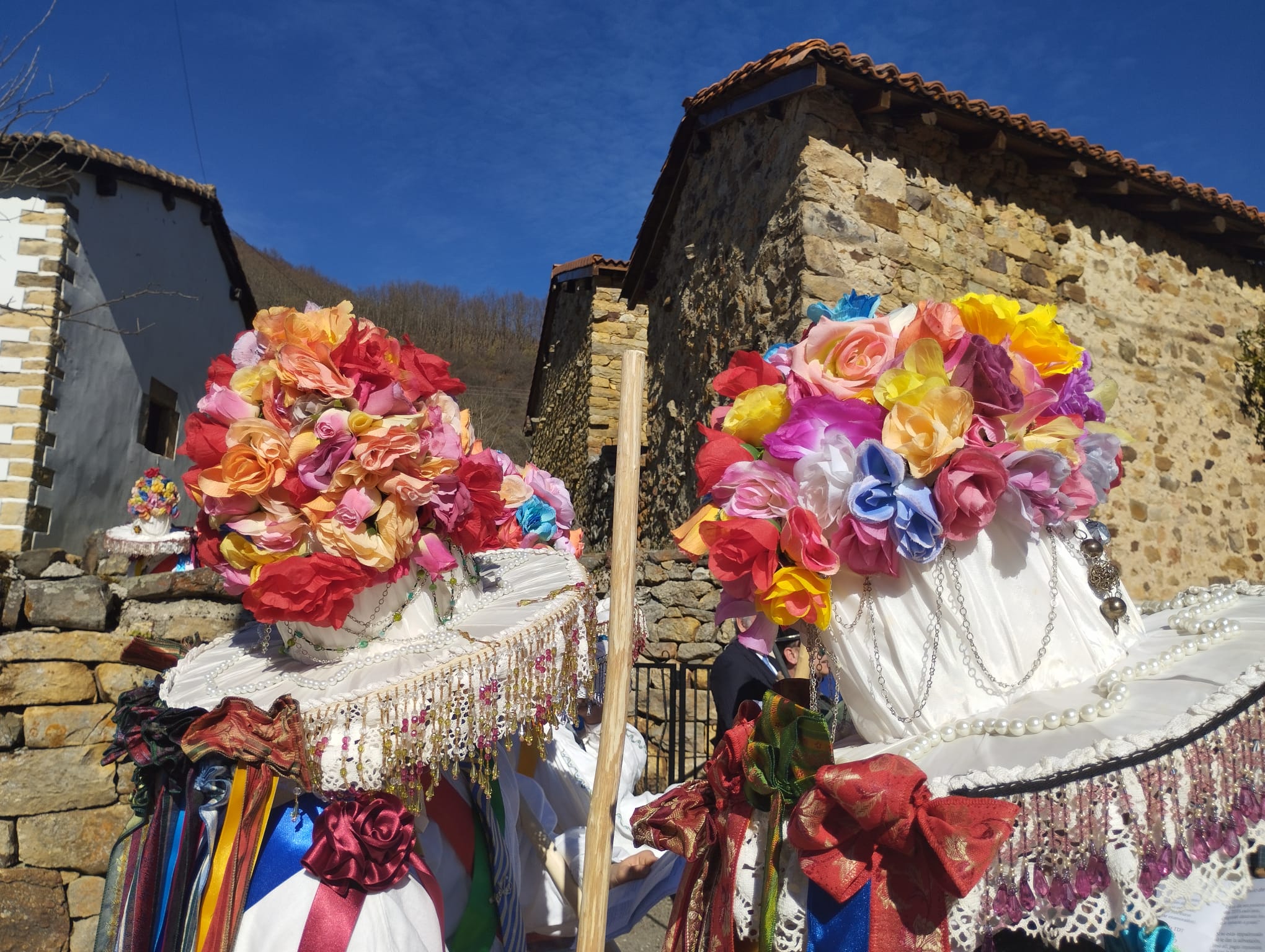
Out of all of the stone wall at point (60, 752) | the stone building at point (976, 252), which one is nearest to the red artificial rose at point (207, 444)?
the stone wall at point (60, 752)

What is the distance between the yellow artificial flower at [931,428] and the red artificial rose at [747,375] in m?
0.36

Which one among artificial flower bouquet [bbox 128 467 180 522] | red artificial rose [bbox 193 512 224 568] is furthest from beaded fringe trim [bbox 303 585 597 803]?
artificial flower bouquet [bbox 128 467 180 522]

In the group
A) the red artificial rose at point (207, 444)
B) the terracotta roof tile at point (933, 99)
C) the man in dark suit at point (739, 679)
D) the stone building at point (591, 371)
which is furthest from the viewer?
the stone building at point (591, 371)

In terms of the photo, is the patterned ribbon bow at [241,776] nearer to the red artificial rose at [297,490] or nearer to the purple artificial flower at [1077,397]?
the red artificial rose at [297,490]

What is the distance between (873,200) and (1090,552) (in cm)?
597

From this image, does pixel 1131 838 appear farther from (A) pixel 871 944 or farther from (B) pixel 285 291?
(B) pixel 285 291

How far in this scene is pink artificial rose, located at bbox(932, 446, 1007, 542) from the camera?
1559 mm

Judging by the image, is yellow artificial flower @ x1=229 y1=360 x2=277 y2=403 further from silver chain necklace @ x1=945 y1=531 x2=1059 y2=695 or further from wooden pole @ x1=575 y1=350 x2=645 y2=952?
silver chain necklace @ x1=945 y1=531 x2=1059 y2=695

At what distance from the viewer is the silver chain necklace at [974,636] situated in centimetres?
160

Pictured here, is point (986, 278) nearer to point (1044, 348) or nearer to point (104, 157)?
point (1044, 348)

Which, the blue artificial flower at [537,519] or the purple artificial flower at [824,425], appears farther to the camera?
the blue artificial flower at [537,519]

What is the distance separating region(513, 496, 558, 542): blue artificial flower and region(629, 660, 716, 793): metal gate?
243cm

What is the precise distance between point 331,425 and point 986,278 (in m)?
7.05

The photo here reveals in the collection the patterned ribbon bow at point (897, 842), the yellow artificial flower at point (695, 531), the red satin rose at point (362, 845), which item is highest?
the yellow artificial flower at point (695, 531)
